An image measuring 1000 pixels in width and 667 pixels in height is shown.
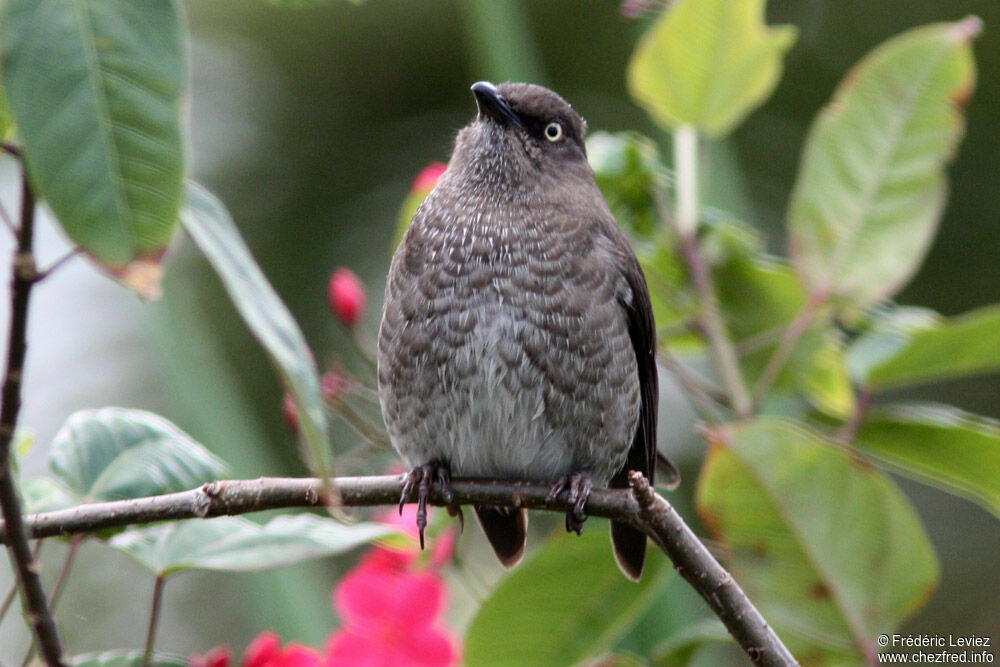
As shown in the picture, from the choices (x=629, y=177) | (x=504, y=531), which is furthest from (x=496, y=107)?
(x=504, y=531)

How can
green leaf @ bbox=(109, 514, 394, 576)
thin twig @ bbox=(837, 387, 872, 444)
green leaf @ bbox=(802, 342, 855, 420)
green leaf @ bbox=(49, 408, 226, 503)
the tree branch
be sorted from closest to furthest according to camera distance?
the tree branch
green leaf @ bbox=(109, 514, 394, 576)
green leaf @ bbox=(49, 408, 226, 503)
thin twig @ bbox=(837, 387, 872, 444)
green leaf @ bbox=(802, 342, 855, 420)

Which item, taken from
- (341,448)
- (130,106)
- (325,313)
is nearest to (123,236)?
(130,106)

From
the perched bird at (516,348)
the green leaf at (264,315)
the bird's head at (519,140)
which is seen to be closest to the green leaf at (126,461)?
the perched bird at (516,348)

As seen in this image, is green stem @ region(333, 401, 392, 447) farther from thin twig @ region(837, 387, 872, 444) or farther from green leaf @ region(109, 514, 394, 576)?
thin twig @ region(837, 387, 872, 444)

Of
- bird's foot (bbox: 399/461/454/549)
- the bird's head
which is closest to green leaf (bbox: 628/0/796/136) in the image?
the bird's head

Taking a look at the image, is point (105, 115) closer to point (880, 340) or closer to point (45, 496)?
point (45, 496)

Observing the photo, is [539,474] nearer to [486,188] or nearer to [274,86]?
[486,188]
